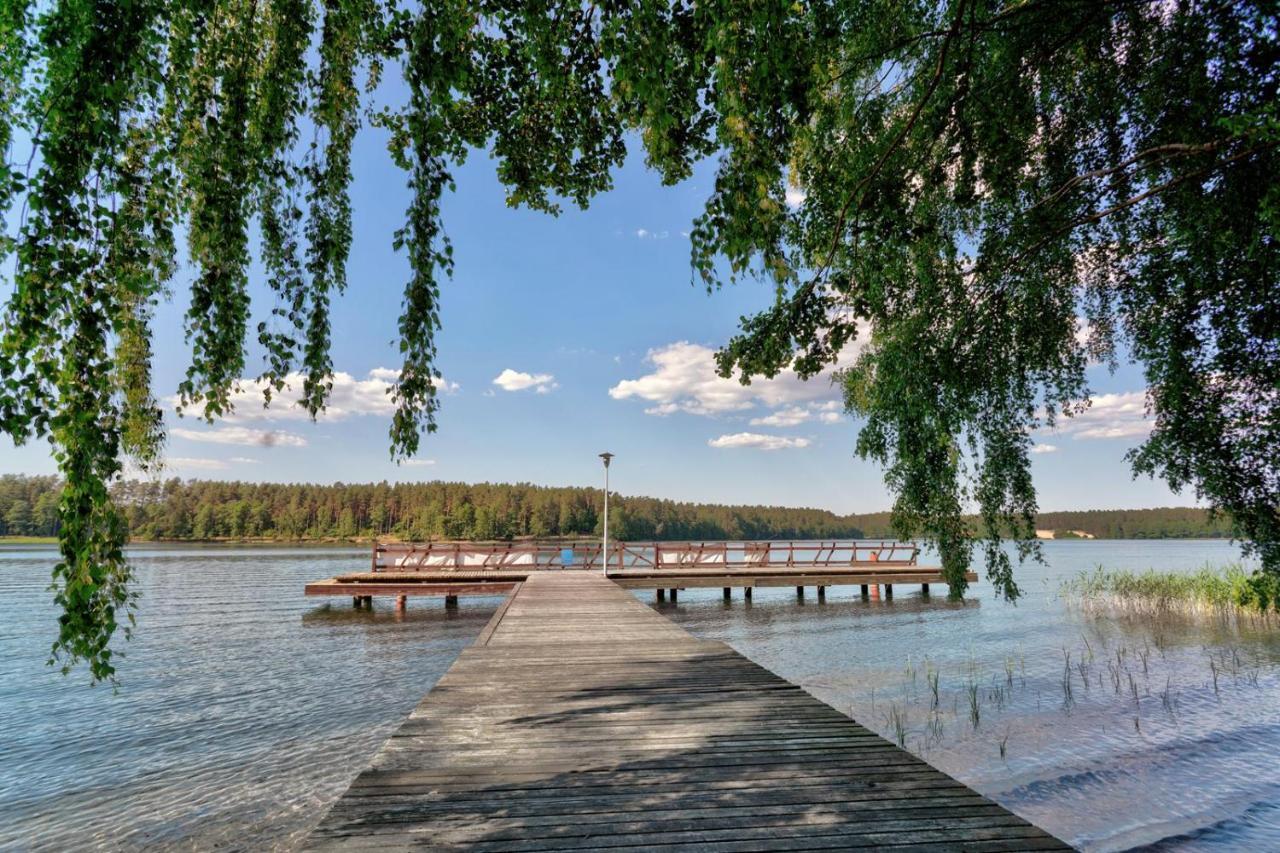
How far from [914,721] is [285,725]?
8.68 metres

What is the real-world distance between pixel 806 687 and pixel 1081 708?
3972mm

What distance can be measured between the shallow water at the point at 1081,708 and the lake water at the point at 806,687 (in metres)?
0.04

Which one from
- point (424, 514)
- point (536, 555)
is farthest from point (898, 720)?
point (424, 514)

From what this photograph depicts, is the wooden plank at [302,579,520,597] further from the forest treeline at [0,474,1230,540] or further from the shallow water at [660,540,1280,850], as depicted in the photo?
the forest treeline at [0,474,1230,540]

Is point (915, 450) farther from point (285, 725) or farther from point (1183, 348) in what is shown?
point (285, 725)

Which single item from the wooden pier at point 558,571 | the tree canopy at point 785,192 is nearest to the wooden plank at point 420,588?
the wooden pier at point 558,571

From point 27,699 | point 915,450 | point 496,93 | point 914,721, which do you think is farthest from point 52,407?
point 27,699

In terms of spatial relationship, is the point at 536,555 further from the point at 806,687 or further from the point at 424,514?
the point at 424,514

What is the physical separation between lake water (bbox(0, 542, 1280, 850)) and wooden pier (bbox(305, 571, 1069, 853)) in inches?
122

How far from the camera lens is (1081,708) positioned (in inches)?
353

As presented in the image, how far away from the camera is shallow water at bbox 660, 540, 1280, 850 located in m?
5.82

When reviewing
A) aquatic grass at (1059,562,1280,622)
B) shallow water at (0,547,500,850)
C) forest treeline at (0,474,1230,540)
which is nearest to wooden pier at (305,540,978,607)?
shallow water at (0,547,500,850)

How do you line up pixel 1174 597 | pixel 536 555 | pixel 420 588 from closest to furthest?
pixel 1174 597 < pixel 420 588 < pixel 536 555

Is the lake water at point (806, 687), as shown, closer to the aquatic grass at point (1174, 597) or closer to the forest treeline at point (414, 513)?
the aquatic grass at point (1174, 597)
